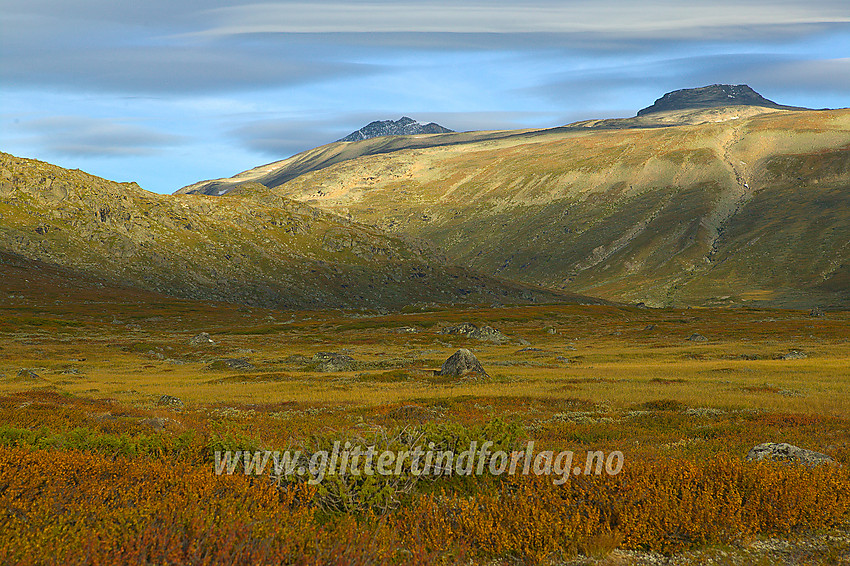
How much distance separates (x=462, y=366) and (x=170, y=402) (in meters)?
20.7

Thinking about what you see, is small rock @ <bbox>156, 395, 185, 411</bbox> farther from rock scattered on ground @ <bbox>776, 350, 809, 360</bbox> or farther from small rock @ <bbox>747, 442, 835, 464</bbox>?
rock scattered on ground @ <bbox>776, 350, 809, 360</bbox>

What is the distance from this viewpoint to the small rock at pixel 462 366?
42.3 meters

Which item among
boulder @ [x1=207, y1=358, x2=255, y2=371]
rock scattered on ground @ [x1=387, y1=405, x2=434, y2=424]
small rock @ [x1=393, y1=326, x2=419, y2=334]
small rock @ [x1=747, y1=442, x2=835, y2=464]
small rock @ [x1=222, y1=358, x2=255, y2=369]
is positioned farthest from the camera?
small rock @ [x1=393, y1=326, x2=419, y2=334]

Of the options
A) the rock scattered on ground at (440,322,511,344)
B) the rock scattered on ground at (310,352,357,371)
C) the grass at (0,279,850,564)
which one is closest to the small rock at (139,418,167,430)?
the grass at (0,279,850,564)

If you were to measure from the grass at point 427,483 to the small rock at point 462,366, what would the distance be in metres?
1.87

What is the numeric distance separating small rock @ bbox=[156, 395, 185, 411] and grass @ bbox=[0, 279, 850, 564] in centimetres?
44

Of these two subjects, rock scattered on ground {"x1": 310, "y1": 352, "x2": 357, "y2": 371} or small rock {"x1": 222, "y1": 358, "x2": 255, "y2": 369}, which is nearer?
rock scattered on ground {"x1": 310, "y1": 352, "x2": 357, "y2": 371}

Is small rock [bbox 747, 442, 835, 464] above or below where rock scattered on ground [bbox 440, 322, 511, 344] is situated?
above

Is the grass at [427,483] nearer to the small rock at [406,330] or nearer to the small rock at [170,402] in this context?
the small rock at [170,402]

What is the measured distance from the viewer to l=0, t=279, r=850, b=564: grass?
7.61 meters

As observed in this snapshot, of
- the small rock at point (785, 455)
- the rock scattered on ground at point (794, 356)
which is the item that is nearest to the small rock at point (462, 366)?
the small rock at point (785, 455)

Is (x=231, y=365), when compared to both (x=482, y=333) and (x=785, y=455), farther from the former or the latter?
(x=785, y=455)

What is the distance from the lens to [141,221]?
198625 millimetres

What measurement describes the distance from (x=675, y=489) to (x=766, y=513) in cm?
148
